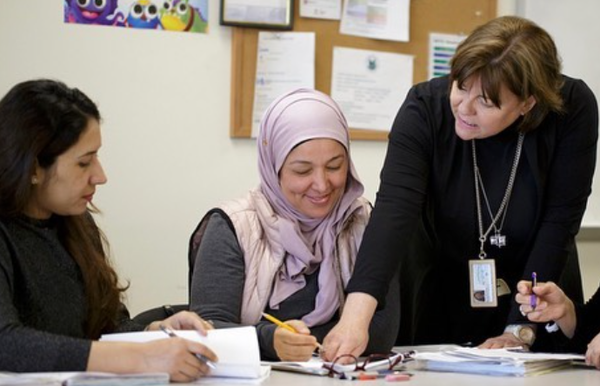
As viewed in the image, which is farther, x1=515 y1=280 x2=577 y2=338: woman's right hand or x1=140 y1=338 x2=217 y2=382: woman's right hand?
x1=515 y1=280 x2=577 y2=338: woman's right hand

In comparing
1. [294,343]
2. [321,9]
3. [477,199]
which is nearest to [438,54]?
[321,9]

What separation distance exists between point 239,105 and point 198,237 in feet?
3.27

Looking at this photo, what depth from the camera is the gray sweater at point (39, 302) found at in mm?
1526

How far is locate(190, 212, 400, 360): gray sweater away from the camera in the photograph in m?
2.04

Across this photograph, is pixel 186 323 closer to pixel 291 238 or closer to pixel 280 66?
pixel 291 238

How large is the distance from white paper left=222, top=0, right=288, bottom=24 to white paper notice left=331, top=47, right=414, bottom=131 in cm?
25

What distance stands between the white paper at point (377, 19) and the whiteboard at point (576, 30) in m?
0.54

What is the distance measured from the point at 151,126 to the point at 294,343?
1.35 meters

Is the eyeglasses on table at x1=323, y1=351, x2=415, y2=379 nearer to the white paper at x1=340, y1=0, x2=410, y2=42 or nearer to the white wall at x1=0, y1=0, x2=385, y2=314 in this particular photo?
the white wall at x1=0, y1=0, x2=385, y2=314

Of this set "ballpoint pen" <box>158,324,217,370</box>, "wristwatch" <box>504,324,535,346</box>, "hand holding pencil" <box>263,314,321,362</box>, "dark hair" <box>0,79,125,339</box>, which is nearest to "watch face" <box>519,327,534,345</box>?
"wristwatch" <box>504,324,535,346</box>

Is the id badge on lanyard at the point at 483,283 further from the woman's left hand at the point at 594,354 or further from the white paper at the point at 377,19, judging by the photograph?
the white paper at the point at 377,19

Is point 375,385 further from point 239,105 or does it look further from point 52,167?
point 239,105

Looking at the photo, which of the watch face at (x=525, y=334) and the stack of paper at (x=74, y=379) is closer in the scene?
the stack of paper at (x=74, y=379)

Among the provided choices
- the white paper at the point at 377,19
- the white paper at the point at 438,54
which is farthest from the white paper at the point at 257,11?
the white paper at the point at 438,54
